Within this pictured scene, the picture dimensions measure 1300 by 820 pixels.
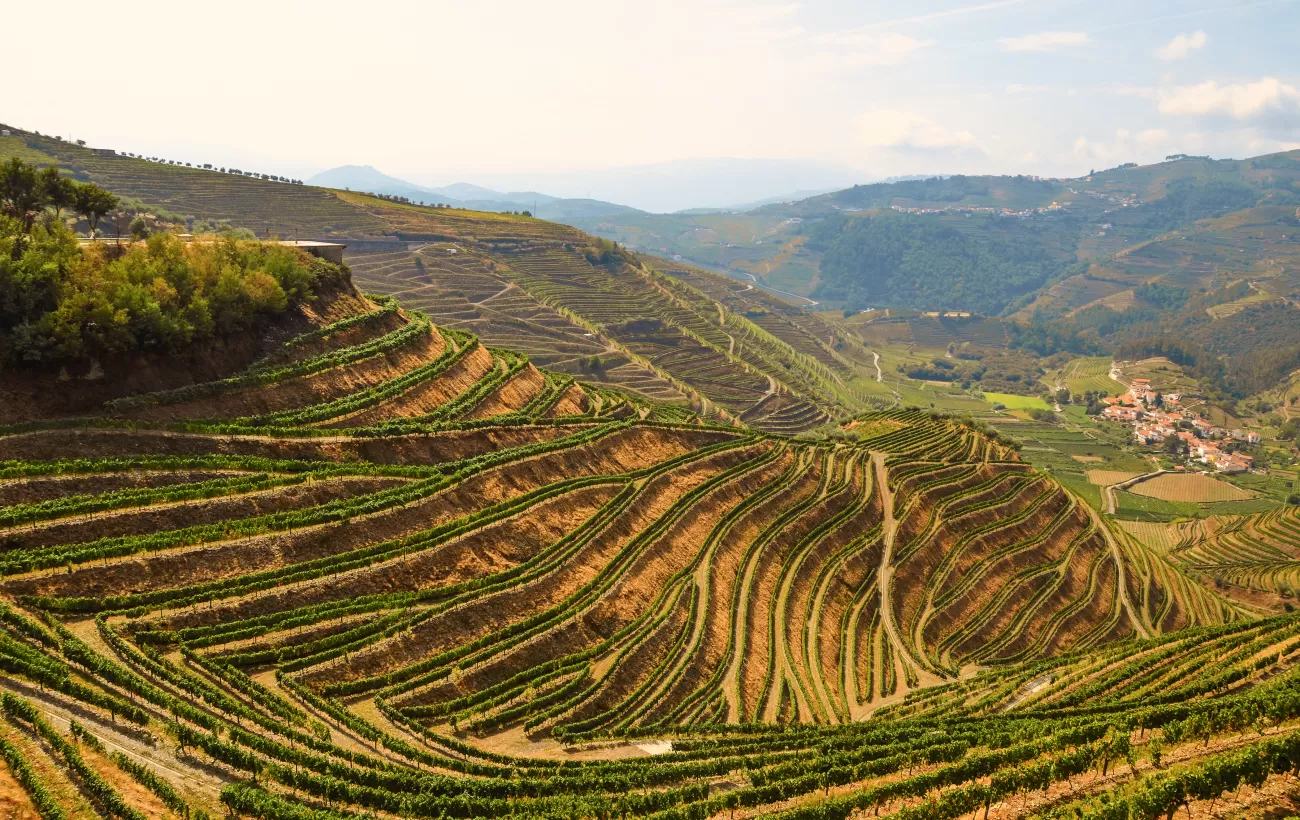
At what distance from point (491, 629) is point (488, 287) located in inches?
5262

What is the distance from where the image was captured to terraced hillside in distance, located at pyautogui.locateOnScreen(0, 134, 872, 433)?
151750 mm

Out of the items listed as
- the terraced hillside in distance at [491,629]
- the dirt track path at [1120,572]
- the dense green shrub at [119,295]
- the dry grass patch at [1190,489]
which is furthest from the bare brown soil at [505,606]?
the dry grass patch at [1190,489]

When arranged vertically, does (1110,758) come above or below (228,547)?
below

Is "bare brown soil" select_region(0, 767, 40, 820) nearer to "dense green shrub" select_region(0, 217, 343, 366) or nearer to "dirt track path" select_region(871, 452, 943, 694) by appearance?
"dense green shrub" select_region(0, 217, 343, 366)

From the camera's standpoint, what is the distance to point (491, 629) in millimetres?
45344

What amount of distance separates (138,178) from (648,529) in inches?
6103

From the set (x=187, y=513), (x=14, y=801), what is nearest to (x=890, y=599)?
(x=187, y=513)

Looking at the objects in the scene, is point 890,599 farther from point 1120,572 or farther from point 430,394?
point 430,394

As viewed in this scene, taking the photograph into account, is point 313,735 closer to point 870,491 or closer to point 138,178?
point 870,491

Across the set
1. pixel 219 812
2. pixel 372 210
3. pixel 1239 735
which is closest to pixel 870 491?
pixel 1239 735

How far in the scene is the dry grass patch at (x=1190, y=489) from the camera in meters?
181

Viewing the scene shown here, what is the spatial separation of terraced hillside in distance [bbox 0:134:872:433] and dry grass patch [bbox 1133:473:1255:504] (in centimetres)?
8111

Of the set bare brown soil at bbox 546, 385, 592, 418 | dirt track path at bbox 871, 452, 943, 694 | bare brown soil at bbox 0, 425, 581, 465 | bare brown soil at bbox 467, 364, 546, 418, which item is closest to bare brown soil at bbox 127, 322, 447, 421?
bare brown soil at bbox 0, 425, 581, 465

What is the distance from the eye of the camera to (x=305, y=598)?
40812 millimetres
